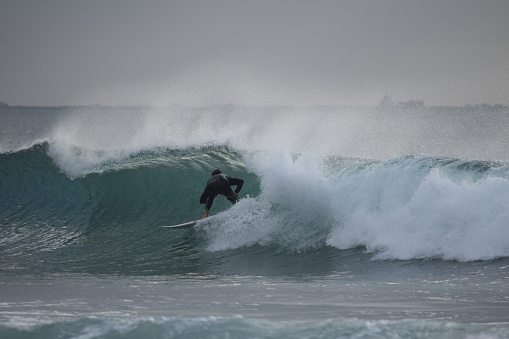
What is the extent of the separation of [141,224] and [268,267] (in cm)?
479

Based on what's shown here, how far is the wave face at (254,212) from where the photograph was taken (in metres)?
9.62

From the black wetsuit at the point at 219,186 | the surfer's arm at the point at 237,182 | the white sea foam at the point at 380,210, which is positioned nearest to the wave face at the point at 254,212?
the white sea foam at the point at 380,210

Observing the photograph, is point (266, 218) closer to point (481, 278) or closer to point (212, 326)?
point (481, 278)

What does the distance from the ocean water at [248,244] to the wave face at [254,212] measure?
0.12 feet

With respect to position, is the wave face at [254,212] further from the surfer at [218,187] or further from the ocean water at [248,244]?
the surfer at [218,187]

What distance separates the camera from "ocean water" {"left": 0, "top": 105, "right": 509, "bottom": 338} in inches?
215

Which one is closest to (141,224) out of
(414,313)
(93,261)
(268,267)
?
(93,261)

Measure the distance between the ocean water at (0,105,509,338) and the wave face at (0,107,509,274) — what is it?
36 mm

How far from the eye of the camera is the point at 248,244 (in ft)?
35.5

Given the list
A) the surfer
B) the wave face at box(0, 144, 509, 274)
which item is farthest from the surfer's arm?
the wave face at box(0, 144, 509, 274)

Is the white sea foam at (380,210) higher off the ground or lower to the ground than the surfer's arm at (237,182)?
lower

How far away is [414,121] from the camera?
51.2 meters

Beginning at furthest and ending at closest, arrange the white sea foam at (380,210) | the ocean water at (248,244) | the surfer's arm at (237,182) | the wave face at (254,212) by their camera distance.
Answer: the surfer's arm at (237,182), the wave face at (254,212), the white sea foam at (380,210), the ocean water at (248,244)

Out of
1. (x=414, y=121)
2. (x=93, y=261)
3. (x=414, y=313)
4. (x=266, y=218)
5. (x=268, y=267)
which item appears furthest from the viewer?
(x=414, y=121)
